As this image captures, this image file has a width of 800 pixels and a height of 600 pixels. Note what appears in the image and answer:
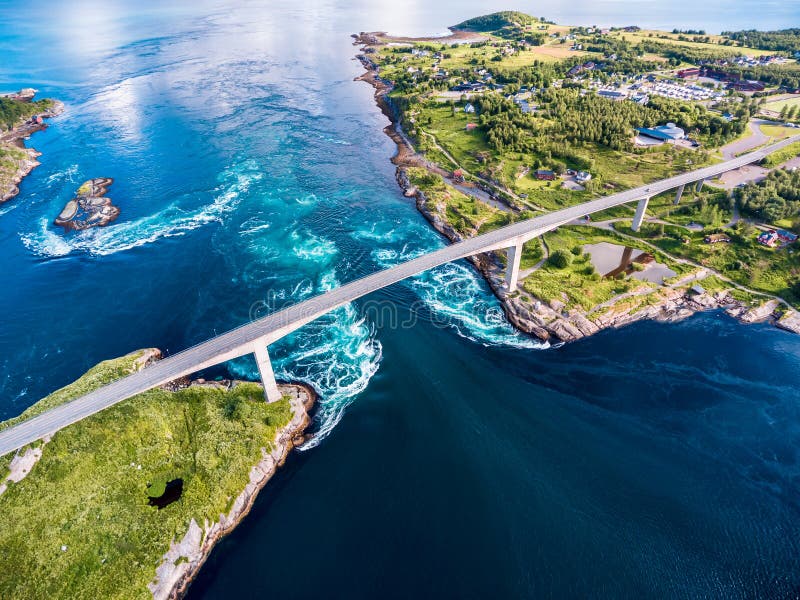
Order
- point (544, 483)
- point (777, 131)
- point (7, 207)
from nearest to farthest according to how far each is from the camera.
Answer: point (544, 483) < point (7, 207) < point (777, 131)

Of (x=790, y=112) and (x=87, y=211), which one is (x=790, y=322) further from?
(x=87, y=211)

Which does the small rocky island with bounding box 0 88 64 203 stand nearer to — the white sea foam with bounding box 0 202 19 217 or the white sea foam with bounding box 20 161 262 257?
the white sea foam with bounding box 0 202 19 217

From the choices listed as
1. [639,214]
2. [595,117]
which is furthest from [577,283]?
[595,117]

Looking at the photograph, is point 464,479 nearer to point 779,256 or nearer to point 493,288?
point 493,288

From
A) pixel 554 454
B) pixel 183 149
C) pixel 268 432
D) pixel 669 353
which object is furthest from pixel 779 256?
pixel 183 149

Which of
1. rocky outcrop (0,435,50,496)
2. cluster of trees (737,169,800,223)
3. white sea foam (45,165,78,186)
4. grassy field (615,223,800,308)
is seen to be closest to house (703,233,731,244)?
grassy field (615,223,800,308)
